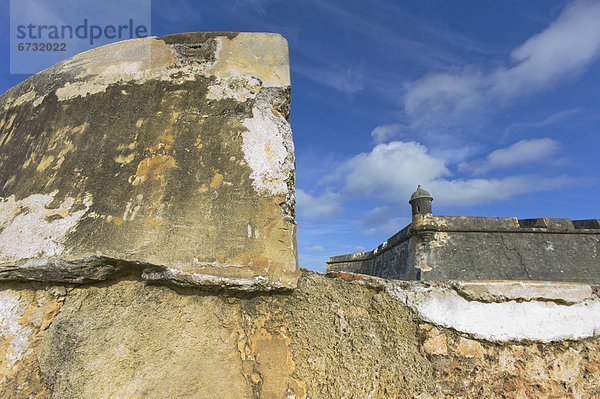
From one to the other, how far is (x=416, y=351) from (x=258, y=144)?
121 cm

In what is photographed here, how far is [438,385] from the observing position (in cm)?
152

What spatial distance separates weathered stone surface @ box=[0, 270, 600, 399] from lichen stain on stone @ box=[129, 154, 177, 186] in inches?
17.7

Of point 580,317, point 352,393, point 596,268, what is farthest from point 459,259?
point 352,393

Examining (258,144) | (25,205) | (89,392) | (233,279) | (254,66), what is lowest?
(89,392)

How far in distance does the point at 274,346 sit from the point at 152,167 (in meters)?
0.99

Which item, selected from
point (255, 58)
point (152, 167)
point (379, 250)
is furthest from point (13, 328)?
point (379, 250)

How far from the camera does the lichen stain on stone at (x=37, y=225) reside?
151cm

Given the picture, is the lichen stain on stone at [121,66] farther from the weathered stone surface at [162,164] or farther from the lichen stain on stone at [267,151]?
the lichen stain on stone at [267,151]

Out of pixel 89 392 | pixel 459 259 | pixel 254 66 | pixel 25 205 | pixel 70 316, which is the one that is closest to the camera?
pixel 89 392

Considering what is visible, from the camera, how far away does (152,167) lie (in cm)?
166

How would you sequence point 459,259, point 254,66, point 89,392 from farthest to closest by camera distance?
point 459,259
point 254,66
point 89,392

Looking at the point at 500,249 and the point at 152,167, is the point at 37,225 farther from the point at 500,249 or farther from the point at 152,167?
the point at 500,249

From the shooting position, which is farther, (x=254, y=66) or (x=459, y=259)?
(x=459, y=259)

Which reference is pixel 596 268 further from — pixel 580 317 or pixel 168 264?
pixel 168 264
